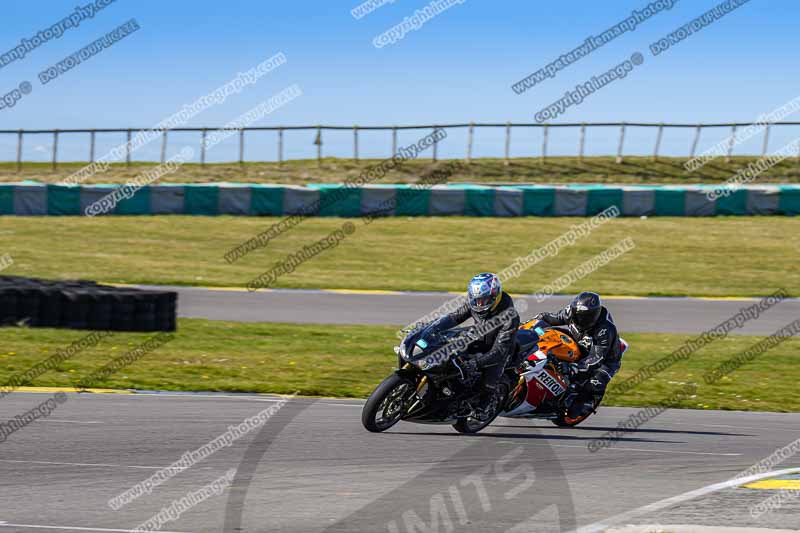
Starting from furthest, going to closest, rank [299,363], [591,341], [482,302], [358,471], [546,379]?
[299,363] < [591,341] < [546,379] < [482,302] < [358,471]

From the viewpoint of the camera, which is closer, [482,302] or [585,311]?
[482,302]

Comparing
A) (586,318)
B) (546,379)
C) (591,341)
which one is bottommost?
(546,379)

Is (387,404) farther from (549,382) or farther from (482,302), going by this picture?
(549,382)

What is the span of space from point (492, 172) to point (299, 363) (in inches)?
1183

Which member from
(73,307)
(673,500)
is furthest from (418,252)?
(673,500)

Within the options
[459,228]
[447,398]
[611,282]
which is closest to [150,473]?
[447,398]

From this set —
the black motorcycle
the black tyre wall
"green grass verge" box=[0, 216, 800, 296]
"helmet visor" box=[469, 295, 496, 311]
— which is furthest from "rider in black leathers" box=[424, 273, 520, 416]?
"green grass verge" box=[0, 216, 800, 296]

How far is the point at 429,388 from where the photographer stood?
10555 millimetres

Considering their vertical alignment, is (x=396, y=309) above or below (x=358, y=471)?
below

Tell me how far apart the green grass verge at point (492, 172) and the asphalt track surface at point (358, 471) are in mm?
32065

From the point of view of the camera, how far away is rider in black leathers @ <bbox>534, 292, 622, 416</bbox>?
12.1 m

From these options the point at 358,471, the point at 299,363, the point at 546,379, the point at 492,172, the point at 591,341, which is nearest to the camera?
the point at 358,471

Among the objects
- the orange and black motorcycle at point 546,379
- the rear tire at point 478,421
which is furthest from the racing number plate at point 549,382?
the rear tire at point 478,421

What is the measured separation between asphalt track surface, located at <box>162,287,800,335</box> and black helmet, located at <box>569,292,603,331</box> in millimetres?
8680
